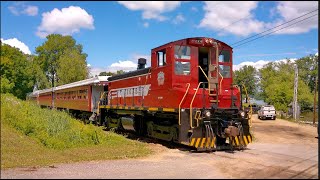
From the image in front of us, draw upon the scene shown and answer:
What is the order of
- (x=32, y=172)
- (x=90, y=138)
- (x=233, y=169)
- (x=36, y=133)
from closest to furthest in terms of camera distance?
(x=32, y=172) < (x=233, y=169) < (x=36, y=133) < (x=90, y=138)

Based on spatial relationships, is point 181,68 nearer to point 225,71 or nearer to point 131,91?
point 225,71

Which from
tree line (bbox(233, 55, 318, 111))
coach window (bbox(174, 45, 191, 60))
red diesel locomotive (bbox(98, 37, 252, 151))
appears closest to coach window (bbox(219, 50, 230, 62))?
red diesel locomotive (bbox(98, 37, 252, 151))

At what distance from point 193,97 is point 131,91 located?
606 centimetres

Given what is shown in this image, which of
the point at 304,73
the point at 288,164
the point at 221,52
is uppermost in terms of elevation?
the point at 304,73

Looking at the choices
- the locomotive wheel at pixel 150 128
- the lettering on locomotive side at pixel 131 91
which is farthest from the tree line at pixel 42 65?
the locomotive wheel at pixel 150 128

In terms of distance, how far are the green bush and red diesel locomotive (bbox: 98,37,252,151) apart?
2.53 metres

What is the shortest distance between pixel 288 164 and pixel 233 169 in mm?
2076

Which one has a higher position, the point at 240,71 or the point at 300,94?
the point at 240,71

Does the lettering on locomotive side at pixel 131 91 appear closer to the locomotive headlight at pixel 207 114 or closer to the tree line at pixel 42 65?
the locomotive headlight at pixel 207 114

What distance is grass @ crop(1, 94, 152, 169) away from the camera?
10.7 meters

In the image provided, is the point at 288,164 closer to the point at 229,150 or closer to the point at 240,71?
the point at 229,150

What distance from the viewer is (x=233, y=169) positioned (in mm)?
9609

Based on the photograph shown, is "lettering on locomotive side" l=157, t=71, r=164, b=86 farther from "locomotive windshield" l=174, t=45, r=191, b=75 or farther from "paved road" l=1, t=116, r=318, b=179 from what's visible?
"paved road" l=1, t=116, r=318, b=179

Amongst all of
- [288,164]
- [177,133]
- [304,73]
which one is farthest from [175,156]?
[304,73]
